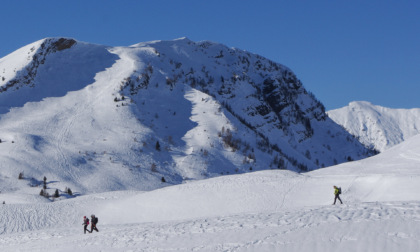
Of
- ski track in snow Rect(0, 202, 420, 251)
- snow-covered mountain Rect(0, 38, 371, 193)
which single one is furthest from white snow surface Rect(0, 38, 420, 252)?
snow-covered mountain Rect(0, 38, 371, 193)

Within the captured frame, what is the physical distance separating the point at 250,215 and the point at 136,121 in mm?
53228

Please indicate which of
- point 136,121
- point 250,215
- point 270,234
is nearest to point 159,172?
point 136,121

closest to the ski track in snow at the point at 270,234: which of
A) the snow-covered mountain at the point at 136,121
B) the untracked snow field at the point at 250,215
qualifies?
the untracked snow field at the point at 250,215

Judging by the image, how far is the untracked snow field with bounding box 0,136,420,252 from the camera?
14953 millimetres

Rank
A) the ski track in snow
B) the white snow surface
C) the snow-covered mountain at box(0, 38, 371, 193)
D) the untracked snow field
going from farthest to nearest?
the snow-covered mountain at box(0, 38, 371, 193), the white snow surface, the untracked snow field, the ski track in snow

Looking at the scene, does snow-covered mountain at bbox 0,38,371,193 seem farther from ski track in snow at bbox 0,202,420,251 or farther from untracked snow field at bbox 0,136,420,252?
ski track in snow at bbox 0,202,420,251

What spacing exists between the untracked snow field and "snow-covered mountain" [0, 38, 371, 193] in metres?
13.4

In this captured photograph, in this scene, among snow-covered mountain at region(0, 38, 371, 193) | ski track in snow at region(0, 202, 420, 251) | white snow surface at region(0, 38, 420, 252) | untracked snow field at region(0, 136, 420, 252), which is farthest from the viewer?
snow-covered mountain at region(0, 38, 371, 193)

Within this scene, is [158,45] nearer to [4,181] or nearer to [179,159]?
[179,159]

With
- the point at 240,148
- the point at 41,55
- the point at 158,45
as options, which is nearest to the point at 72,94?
the point at 41,55

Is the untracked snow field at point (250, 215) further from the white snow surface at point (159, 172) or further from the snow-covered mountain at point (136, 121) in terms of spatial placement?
the snow-covered mountain at point (136, 121)

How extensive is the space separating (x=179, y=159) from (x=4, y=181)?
2395cm

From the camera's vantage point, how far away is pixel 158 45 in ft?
413

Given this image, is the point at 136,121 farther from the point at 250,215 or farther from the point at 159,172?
the point at 250,215
